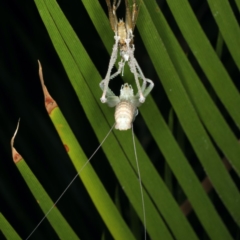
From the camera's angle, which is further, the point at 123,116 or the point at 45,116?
the point at 45,116

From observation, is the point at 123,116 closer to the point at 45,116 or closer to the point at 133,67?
the point at 133,67

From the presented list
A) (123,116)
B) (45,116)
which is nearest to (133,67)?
(123,116)

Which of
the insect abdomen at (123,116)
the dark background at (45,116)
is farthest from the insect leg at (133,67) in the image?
Result: the dark background at (45,116)

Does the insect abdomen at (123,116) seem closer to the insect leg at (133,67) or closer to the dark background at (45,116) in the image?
the insect leg at (133,67)

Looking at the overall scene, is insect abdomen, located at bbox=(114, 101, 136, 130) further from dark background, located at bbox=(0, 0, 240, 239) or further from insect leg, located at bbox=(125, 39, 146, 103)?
dark background, located at bbox=(0, 0, 240, 239)

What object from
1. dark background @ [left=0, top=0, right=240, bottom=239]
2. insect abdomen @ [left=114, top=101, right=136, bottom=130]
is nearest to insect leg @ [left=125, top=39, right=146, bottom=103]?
insect abdomen @ [left=114, top=101, right=136, bottom=130]

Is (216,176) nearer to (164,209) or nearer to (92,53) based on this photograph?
(164,209)

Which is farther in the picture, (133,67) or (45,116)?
(45,116)
